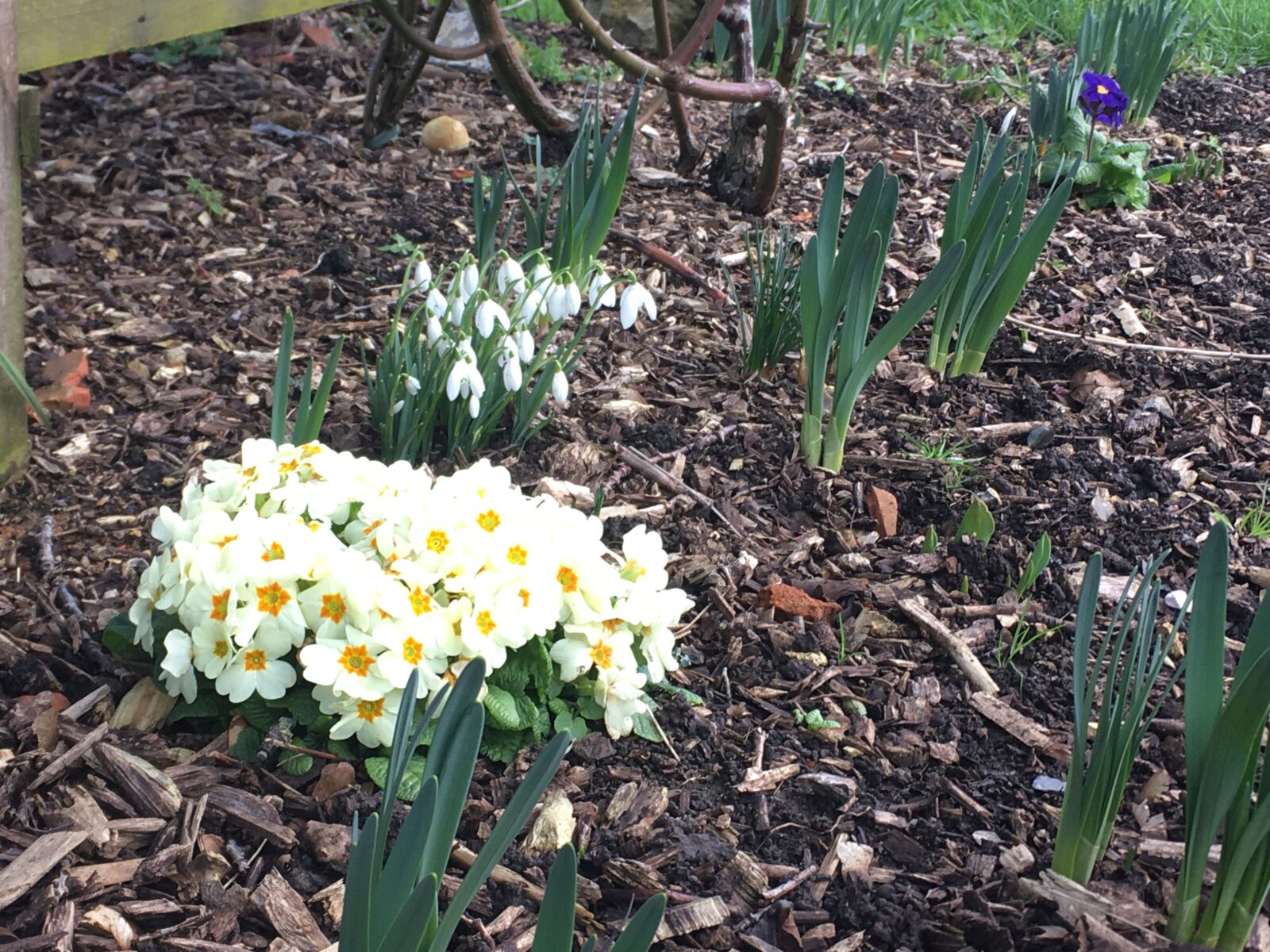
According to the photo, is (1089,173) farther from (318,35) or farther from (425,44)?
(318,35)

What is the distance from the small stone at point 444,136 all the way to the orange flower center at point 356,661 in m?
2.76

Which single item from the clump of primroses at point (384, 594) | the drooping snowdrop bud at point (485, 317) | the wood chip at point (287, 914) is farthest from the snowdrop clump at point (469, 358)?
the wood chip at point (287, 914)

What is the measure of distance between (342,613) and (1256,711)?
117 centimetres

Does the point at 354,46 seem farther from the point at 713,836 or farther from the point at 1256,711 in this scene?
the point at 1256,711

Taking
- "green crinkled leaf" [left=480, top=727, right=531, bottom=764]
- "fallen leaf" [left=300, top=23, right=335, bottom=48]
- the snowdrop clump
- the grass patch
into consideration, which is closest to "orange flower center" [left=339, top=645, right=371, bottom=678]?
"green crinkled leaf" [left=480, top=727, right=531, bottom=764]

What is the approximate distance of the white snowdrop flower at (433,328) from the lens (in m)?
2.21

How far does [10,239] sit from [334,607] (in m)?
1.10

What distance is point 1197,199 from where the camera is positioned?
4.20m

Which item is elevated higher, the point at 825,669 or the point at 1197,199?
the point at 1197,199

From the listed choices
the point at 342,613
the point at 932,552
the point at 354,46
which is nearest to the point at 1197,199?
the point at 932,552

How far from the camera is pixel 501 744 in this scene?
1.82m

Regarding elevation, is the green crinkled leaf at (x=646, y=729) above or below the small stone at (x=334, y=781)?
above

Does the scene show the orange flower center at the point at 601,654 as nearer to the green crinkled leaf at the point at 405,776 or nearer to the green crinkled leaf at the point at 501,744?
the green crinkled leaf at the point at 501,744

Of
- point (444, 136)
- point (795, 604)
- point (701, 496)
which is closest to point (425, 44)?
point (444, 136)
